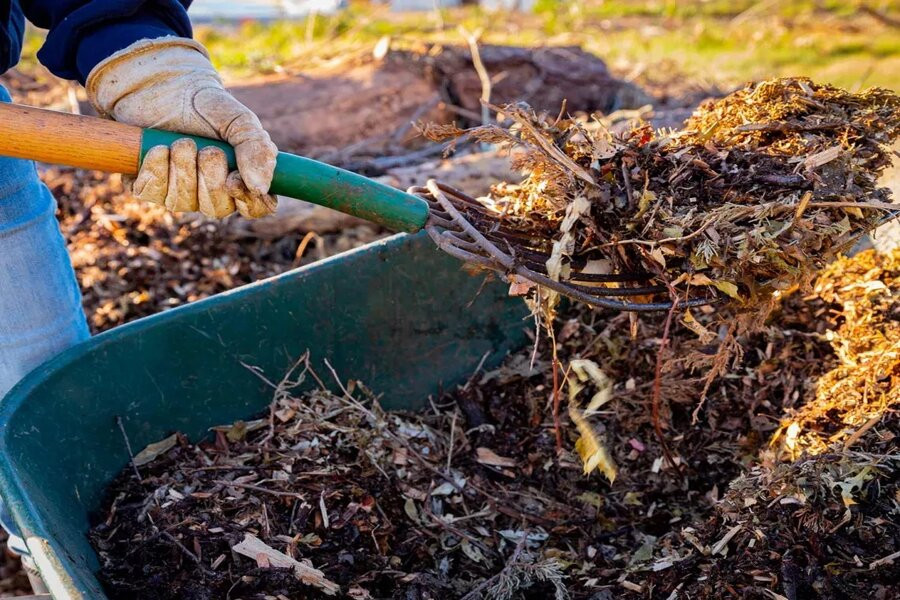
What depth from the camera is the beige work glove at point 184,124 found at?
1.82 m

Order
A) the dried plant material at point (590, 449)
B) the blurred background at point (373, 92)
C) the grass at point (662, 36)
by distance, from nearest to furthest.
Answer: the dried plant material at point (590, 449) → the blurred background at point (373, 92) → the grass at point (662, 36)

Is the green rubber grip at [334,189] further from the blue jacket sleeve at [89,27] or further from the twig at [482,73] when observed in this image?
the twig at [482,73]

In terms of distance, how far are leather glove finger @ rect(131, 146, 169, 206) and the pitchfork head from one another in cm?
61

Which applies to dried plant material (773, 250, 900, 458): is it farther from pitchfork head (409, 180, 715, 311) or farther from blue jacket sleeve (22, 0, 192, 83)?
blue jacket sleeve (22, 0, 192, 83)

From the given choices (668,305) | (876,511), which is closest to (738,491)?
(876,511)

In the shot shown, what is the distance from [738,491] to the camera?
199 cm

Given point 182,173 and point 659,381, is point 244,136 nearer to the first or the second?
point 182,173

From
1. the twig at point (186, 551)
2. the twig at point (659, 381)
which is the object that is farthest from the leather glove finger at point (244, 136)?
the twig at point (659, 381)

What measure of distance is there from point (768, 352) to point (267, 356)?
1.51m

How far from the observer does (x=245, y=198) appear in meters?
1.87

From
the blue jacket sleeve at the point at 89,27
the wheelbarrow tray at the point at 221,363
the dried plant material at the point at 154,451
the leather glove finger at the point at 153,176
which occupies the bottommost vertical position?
the dried plant material at the point at 154,451

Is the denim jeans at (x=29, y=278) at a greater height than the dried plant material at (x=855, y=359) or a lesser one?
greater

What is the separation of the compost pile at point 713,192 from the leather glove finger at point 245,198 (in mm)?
436

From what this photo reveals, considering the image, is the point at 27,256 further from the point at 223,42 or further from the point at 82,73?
the point at 223,42
